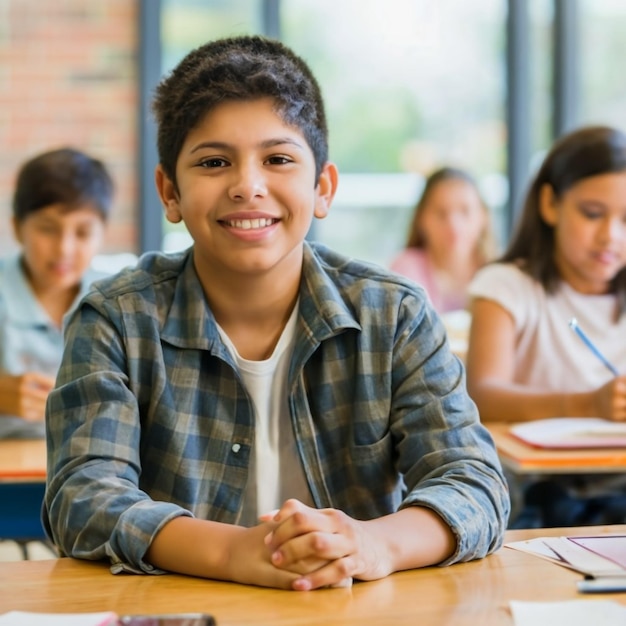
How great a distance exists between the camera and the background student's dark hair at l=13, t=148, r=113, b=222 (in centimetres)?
284

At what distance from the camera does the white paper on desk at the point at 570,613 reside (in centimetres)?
109

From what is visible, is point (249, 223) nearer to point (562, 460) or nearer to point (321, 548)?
point (321, 548)

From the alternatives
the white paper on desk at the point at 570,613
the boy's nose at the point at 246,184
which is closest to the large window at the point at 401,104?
the boy's nose at the point at 246,184

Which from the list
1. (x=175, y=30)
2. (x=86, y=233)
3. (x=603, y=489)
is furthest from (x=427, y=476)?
(x=175, y=30)

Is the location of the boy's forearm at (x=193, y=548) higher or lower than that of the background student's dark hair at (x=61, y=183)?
lower

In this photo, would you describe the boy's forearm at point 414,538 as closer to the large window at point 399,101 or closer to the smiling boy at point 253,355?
the smiling boy at point 253,355

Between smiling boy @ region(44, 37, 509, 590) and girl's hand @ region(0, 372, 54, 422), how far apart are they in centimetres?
90

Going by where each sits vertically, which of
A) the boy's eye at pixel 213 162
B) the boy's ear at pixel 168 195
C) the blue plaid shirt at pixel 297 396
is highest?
the boy's eye at pixel 213 162

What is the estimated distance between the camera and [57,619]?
109cm

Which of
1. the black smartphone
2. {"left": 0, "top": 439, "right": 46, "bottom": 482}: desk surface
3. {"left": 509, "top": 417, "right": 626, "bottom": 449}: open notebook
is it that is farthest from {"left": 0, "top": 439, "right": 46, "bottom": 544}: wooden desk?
the black smartphone

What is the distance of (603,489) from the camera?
2592 mm

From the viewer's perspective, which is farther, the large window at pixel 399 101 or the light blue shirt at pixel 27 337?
the large window at pixel 399 101

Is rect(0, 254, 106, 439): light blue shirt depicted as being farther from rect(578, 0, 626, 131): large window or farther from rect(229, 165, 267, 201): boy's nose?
rect(578, 0, 626, 131): large window

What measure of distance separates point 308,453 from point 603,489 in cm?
122
